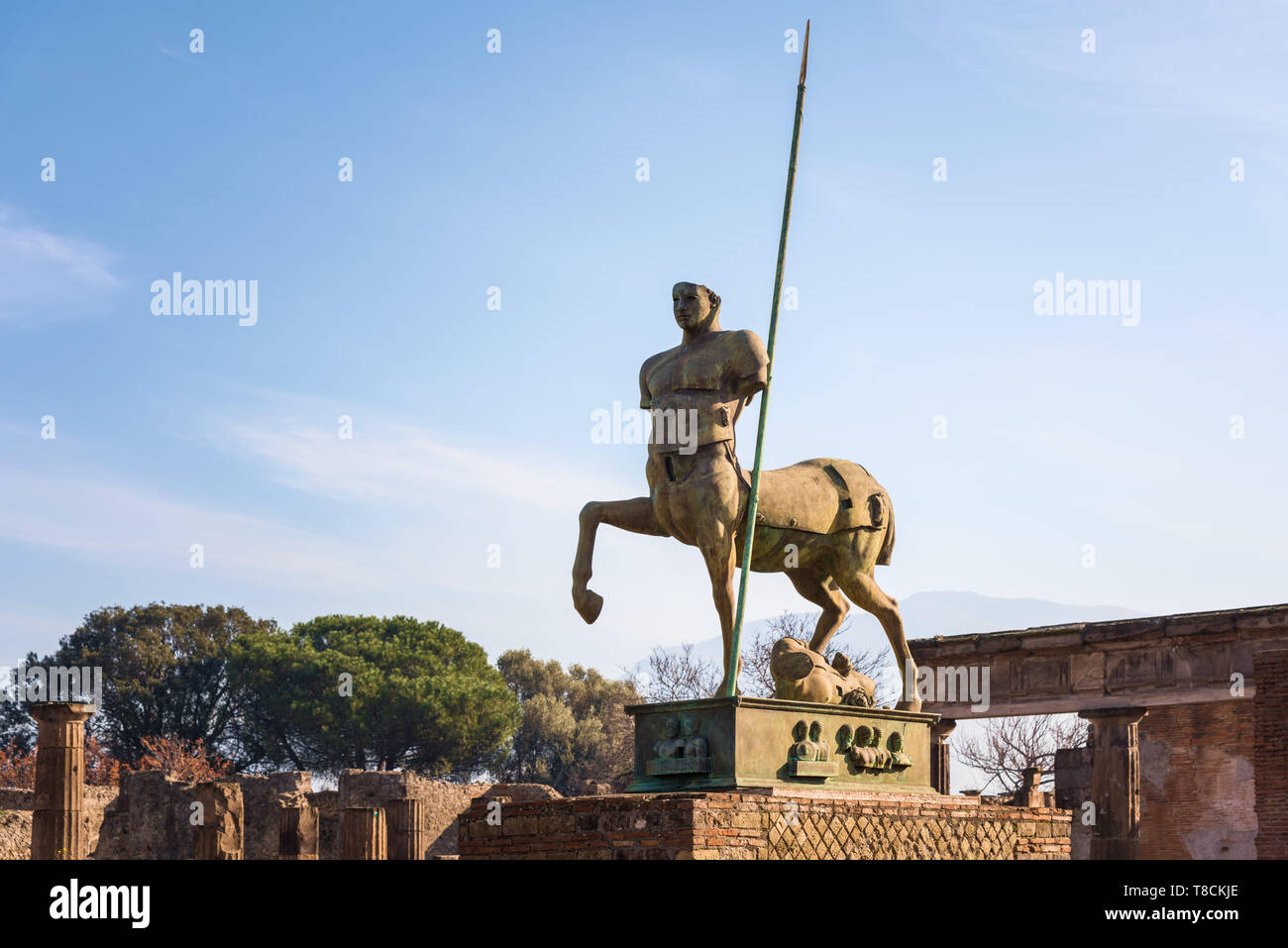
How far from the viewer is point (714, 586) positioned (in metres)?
9.94

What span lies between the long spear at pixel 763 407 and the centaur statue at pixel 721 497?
5 centimetres

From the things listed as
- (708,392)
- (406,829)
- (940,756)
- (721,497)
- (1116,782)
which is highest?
(708,392)

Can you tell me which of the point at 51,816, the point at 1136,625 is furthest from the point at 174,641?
the point at 1136,625

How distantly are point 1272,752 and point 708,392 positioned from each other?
1115cm

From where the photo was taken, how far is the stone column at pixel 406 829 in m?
27.1

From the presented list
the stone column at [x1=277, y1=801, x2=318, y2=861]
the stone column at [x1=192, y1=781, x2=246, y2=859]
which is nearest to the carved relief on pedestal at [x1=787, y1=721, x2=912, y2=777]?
the stone column at [x1=192, y1=781, x2=246, y2=859]

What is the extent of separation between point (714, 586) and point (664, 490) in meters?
0.64

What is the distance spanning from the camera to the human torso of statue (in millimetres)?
9992

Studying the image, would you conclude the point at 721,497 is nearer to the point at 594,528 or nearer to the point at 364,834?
the point at 594,528

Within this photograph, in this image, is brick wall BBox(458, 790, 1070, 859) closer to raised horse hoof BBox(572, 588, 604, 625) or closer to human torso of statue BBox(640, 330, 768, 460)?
raised horse hoof BBox(572, 588, 604, 625)

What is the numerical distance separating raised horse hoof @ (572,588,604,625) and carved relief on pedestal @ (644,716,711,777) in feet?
2.61

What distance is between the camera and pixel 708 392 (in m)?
10.0

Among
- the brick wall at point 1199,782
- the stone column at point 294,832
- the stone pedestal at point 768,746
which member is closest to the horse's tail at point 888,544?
the stone pedestal at point 768,746

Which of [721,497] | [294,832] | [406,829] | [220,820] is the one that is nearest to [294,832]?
[294,832]
